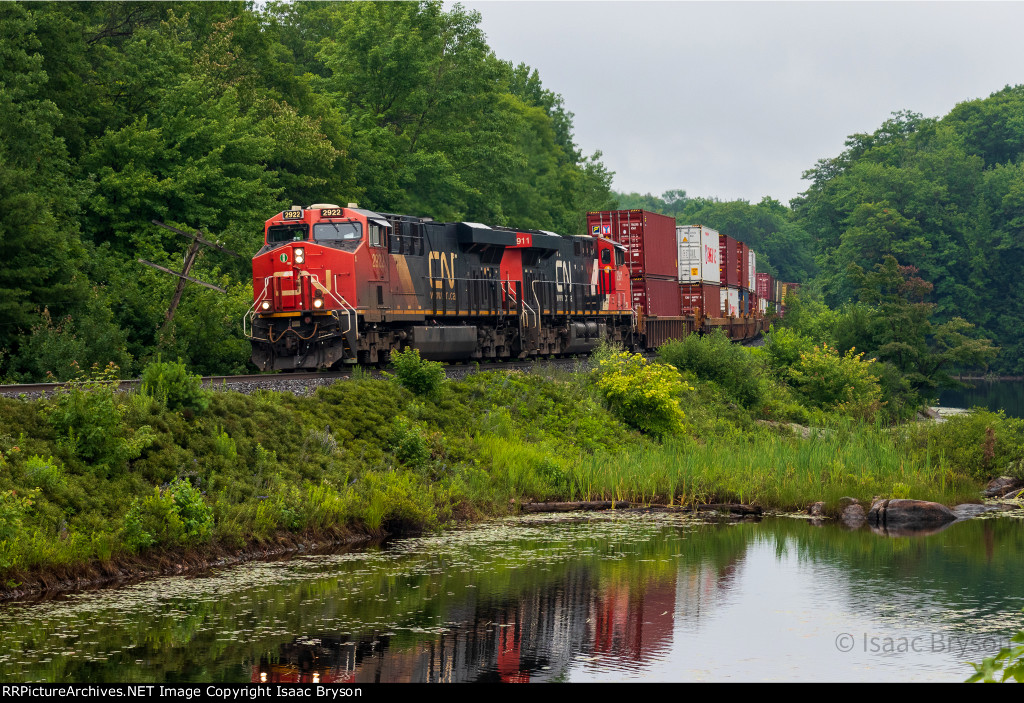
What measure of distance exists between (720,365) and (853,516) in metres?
16.6

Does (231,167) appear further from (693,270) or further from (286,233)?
(693,270)

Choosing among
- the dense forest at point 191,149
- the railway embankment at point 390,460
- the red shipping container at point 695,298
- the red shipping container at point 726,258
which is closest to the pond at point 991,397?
the red shipping container at point 695,298

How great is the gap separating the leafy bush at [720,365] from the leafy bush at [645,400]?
750 centimetres

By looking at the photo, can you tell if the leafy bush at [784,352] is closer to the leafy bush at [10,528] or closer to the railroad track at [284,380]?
the railroad track at [284,380]

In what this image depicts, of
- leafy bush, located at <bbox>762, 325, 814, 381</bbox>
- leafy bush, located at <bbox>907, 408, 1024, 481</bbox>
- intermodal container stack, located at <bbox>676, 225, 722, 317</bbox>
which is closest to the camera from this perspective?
Answer: leafy bush, located at <bbox>907, 408, 1024, 481</bbox>

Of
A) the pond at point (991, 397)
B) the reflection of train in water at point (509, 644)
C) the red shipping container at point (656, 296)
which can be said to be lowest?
the reflection of train in water at point (509, 644)

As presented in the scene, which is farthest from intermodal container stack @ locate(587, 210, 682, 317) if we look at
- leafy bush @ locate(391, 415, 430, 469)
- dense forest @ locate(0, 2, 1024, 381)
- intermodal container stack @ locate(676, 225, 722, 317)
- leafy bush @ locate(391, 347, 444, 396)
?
leafy bush @ locate(391, 415, 430, 469)

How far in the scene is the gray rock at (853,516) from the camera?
84.7 ft

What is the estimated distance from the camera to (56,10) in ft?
134

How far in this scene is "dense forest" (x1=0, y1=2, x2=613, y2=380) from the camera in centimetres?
2886

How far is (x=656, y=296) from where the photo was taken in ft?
170

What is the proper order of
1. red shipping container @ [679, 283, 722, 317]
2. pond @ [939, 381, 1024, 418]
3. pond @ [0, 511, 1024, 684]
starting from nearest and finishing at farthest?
pond @ [0, 511, 1024, 684], red shipping container @ [679, 283, 722, 317], pond @ [939, 381, 1024, 418]

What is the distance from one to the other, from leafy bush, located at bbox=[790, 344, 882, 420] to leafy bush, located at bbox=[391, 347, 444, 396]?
22457mm

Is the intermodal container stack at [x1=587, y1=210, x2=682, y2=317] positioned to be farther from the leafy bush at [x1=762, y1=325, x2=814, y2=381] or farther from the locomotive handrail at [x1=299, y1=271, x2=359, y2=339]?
the locomotive handrail at [x1=299, y1=271, x2=359, y2=339]
